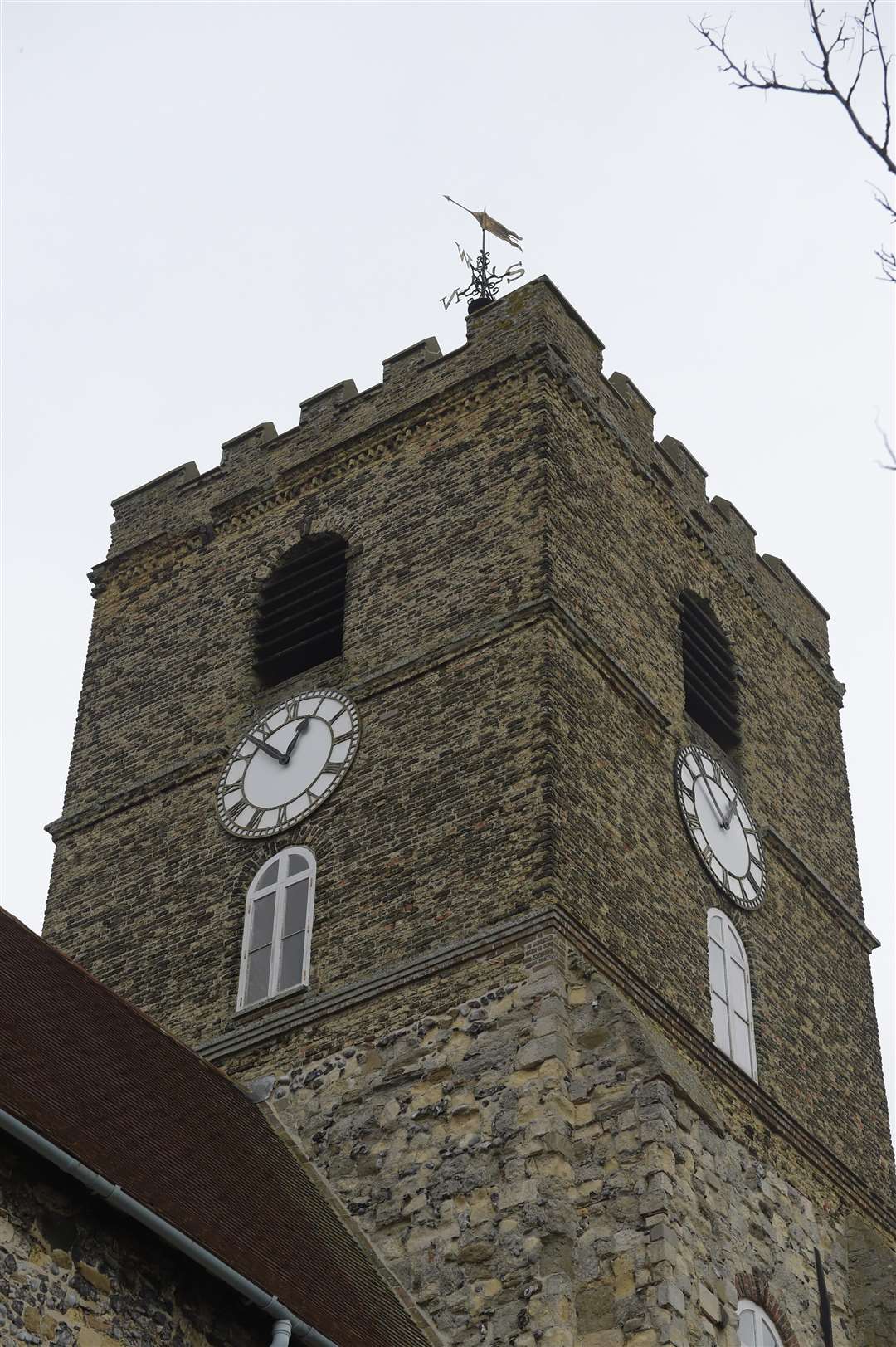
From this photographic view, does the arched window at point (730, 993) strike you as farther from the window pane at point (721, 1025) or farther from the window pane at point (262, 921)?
the window pane at point (262, 921)

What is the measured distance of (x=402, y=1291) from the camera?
1606cm

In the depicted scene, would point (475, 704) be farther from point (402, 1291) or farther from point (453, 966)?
point (402, 1291)

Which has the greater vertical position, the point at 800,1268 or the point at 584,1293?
the point at 800,1268

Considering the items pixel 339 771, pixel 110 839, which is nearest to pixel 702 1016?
pixel 339 771

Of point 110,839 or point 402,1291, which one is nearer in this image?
point 402,1291

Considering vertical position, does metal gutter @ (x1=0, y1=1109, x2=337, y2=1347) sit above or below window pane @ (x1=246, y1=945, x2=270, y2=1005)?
below

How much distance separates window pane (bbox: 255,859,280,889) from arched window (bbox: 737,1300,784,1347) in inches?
210

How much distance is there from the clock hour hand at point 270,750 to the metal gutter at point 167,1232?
7.41 metres

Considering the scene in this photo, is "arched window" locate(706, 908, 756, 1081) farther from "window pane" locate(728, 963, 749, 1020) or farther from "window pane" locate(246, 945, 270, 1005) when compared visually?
"window pane" locate(246, 945, 270, 1005)

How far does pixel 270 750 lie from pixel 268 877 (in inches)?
53.9

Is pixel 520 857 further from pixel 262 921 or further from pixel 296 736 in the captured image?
pixel 296 736

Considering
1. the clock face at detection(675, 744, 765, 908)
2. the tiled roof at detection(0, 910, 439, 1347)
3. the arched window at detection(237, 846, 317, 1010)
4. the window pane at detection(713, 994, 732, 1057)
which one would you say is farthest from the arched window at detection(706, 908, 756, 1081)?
the tiled roof at detection(0, 910, 439, 1347)

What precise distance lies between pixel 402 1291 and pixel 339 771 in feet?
16.8

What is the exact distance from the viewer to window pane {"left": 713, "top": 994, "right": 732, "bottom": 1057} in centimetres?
1894
